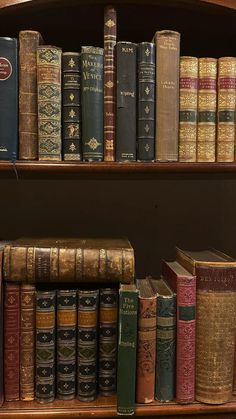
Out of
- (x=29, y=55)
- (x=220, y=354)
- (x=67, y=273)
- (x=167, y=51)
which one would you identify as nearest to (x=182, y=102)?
(x=167, y=51)

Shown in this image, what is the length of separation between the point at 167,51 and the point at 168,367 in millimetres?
649

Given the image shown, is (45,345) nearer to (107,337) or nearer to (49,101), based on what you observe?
(107,337)

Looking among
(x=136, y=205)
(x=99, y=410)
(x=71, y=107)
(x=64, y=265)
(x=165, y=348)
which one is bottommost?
(x=99, y=410)

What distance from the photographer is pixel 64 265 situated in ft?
2.98

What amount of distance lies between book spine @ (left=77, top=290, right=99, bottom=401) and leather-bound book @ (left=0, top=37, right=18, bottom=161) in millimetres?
330

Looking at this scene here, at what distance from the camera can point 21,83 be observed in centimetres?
90

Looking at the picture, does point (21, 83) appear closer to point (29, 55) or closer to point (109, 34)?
point (29, 55)

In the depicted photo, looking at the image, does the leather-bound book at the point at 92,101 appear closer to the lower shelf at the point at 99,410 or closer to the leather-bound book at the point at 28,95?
the leather-bound book at the point at 28,95

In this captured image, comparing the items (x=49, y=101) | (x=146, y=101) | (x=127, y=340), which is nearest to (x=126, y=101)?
(x=146, y=101)

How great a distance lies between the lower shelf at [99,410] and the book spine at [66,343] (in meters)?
0.03

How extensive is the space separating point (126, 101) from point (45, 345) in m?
0.53

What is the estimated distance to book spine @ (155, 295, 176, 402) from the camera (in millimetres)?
919

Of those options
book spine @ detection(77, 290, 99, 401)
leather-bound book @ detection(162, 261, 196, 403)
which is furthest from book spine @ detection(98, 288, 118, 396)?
leather-bound book @ detection(162, 261, 196, 403)

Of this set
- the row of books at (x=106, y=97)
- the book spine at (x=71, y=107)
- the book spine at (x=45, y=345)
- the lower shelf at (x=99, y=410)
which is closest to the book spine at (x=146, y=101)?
the row of books at (x=106, y=97)
